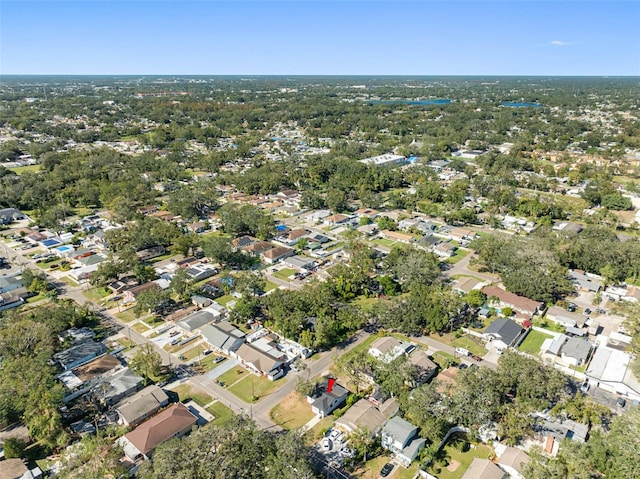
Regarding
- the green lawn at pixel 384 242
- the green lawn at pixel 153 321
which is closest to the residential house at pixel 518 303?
the green lawn at pixel 384 242

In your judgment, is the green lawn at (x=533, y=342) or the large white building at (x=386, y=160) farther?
the large white building at (x=386, y=160)

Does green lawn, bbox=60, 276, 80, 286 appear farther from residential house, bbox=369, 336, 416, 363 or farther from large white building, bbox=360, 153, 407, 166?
large white building, bbox=360, 153, 407, 166

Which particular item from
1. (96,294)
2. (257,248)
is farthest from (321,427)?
(96,294)

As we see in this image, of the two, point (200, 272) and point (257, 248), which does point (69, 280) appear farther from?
point (257, 248)

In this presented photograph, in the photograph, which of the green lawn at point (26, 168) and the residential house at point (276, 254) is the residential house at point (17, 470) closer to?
the residential house at point (276, 254)

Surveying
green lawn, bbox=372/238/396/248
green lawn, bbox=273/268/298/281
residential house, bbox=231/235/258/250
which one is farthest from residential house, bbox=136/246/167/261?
green lawn, bbox=372/238/396/248
